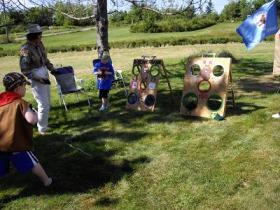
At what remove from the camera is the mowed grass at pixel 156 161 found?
532cm

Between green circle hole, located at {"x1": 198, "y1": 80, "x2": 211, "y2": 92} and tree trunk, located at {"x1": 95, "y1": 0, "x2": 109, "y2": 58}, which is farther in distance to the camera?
tree trunk, located at {"x1": 95, "y1": 0, "x2": 109, "y2": 58}

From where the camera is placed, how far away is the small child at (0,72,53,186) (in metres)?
5.23

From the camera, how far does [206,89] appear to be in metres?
8.66

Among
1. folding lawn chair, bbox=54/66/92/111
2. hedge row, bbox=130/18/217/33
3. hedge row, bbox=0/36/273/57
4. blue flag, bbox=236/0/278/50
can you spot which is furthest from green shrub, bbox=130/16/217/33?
blue flag, bbox=236/0/278/50

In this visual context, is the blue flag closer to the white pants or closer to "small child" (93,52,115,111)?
"small child" (93,52,115,111)

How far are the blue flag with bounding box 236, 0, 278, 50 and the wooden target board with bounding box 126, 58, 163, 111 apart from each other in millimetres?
1868

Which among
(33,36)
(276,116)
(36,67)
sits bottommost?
(276,116)

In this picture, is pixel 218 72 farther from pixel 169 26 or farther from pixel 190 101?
pixel 169 26

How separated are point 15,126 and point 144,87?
4483mm

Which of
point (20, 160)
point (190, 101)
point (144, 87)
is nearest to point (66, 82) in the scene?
point (144, 87)

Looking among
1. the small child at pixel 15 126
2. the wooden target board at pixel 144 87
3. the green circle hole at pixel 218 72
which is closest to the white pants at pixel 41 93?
the wooden target board at pixel 144 87

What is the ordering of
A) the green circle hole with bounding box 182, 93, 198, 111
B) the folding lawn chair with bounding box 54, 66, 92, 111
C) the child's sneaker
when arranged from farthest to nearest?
the folding lawn chair with bounding box 54, 66, 92, 111
the green circle hole with bounding box 182, 93, 198, 111
the child's sneaker

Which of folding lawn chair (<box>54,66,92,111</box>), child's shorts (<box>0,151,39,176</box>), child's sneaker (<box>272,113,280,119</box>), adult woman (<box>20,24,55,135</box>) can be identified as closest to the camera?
child's shorts (<box>0,151,39,176</box>)

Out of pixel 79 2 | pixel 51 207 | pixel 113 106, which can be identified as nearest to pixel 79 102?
pixel 113 106
